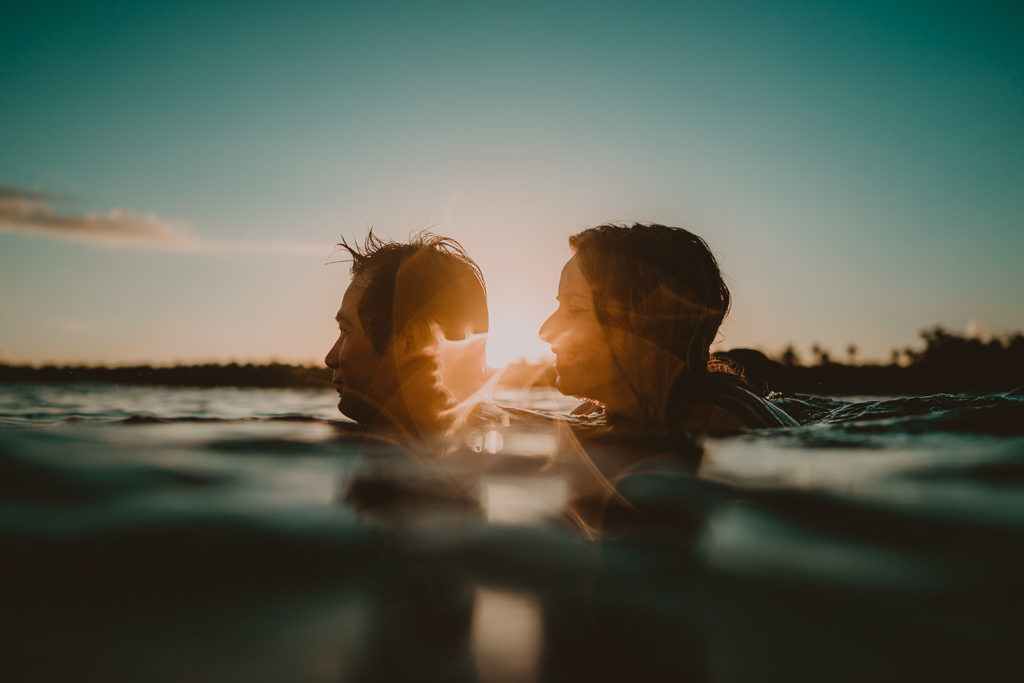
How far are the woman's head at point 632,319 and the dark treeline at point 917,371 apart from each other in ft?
8.27

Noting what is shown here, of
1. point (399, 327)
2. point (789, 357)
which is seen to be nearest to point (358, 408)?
point (399, 327)

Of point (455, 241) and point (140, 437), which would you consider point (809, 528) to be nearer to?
point (455, 241)

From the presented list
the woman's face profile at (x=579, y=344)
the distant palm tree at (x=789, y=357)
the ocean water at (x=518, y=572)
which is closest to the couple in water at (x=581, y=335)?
the woman's face profile at (x=579, y=344)

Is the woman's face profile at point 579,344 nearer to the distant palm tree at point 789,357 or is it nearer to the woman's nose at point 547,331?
the woman's nose at point 547,331

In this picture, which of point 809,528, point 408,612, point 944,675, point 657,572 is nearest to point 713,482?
point 809,528

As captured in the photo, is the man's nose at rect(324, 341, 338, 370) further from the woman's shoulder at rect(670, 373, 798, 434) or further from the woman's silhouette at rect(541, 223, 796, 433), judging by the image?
the woman's shoulder at rect(670, 373, 798, 434)

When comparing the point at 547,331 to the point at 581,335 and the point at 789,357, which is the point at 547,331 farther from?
the point at 789,357

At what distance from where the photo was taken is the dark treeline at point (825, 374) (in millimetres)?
7281

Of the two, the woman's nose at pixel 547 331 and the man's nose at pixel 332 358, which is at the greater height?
the woman's nose at pixel 547 331

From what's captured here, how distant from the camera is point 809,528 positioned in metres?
1.93

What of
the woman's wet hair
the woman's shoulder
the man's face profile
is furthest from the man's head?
the woman's shoulder

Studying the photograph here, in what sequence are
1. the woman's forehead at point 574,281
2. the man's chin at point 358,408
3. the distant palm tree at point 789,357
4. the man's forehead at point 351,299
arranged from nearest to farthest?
the man's forehead at point 351,299 < the man's chin at point 358,408 < the woman's forehead at point 574,281 < the distant palm tree at point 789,357

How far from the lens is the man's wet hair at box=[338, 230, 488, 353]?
160 inches

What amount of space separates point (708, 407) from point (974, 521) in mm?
2260
